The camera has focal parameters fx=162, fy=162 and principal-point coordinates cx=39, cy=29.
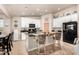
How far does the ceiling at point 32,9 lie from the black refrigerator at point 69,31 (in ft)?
1.13

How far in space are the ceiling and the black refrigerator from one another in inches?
13.5

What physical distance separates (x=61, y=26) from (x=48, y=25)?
0.26 metres

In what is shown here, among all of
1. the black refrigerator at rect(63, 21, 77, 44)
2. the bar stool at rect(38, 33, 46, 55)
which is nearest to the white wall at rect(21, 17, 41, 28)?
the bar stool at rect(38, 33, 46, 55)

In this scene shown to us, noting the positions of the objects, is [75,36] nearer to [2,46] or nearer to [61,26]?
[61,26]

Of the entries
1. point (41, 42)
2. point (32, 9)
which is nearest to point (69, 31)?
point (41, 42)

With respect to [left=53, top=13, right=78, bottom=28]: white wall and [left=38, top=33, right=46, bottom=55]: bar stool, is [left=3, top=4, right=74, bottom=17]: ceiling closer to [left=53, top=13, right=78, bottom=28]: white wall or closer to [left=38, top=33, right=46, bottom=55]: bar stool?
[left=53, top=13, right=78, bottom=28]: white wall

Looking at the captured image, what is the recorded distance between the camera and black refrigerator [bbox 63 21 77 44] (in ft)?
10.1

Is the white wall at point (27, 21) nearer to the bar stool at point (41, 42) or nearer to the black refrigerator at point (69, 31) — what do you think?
the bar stool at point (41, 42)

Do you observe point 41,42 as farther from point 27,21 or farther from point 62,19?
point 62,19

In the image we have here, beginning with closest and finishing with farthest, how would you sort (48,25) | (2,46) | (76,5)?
(76,5) < (48,25) < (2,46)

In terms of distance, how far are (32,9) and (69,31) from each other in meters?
0.85

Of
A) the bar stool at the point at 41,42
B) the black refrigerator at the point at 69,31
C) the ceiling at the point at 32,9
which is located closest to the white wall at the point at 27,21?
the ceiling at the point at 32,9

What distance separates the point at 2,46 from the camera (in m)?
3.65
